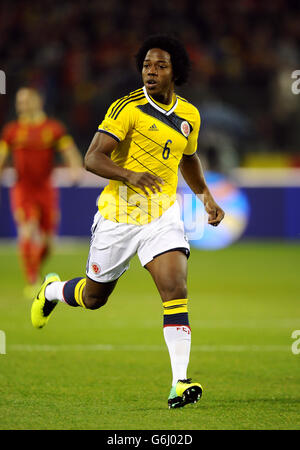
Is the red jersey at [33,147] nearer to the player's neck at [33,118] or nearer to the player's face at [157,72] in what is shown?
the player's neck at [33,118]

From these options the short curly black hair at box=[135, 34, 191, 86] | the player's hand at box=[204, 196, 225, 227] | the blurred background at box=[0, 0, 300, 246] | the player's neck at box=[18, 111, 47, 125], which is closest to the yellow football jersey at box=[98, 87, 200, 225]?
the short curly black hair at box=[135, 34, 191, 86]

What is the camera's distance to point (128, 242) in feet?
18.0

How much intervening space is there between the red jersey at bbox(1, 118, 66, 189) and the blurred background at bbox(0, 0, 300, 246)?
257 inches

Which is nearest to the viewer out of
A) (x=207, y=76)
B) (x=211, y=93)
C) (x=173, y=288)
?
(x=173, y=288)

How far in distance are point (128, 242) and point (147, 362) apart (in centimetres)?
150

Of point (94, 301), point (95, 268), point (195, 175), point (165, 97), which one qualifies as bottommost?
point (94, 301)

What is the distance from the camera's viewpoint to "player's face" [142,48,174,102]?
5.39 metres

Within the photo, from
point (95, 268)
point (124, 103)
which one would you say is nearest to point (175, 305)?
point (95, 268)

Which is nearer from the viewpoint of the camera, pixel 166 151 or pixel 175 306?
pixel 175 306

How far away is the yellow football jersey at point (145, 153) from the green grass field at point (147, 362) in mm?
1196

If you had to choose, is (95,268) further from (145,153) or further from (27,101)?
(27,101)

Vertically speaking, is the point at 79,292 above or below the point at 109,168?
below
